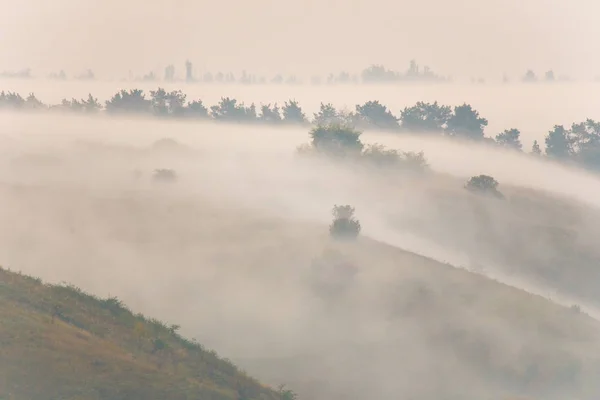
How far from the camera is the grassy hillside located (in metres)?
52.2

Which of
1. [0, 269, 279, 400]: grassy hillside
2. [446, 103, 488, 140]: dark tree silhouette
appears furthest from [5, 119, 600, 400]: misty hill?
[446, 103, 488, 140]: dark tree silhouette

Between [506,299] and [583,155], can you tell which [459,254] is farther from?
[583,155]

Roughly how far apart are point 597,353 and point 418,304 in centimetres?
2201

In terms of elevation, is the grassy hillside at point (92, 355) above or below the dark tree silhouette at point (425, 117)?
above

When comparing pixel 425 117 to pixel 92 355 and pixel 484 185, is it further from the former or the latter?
pixel 92 355

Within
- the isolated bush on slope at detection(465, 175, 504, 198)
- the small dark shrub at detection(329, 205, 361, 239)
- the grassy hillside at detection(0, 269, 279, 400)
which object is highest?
the grassy hillside at detection(0, 269, 279, 400)

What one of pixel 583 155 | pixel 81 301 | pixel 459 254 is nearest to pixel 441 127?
pixel 583 155

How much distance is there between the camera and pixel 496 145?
630 ft

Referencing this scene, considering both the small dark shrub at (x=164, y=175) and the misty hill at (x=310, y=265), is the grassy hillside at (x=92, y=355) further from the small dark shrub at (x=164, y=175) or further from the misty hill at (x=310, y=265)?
the small dark shrub at (x=164, y=175)

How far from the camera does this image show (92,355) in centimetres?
5609

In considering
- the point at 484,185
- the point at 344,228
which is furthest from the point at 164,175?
the point at 484,185

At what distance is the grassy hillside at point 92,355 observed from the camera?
171 feet

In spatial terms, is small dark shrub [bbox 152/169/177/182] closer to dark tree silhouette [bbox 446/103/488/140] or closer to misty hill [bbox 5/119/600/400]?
misty hill [bbox 5/119/600/400]

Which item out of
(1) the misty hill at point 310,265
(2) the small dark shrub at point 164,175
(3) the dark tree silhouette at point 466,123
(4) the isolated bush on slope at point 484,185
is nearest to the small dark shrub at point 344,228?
(1) the misty hill at point 310,265
